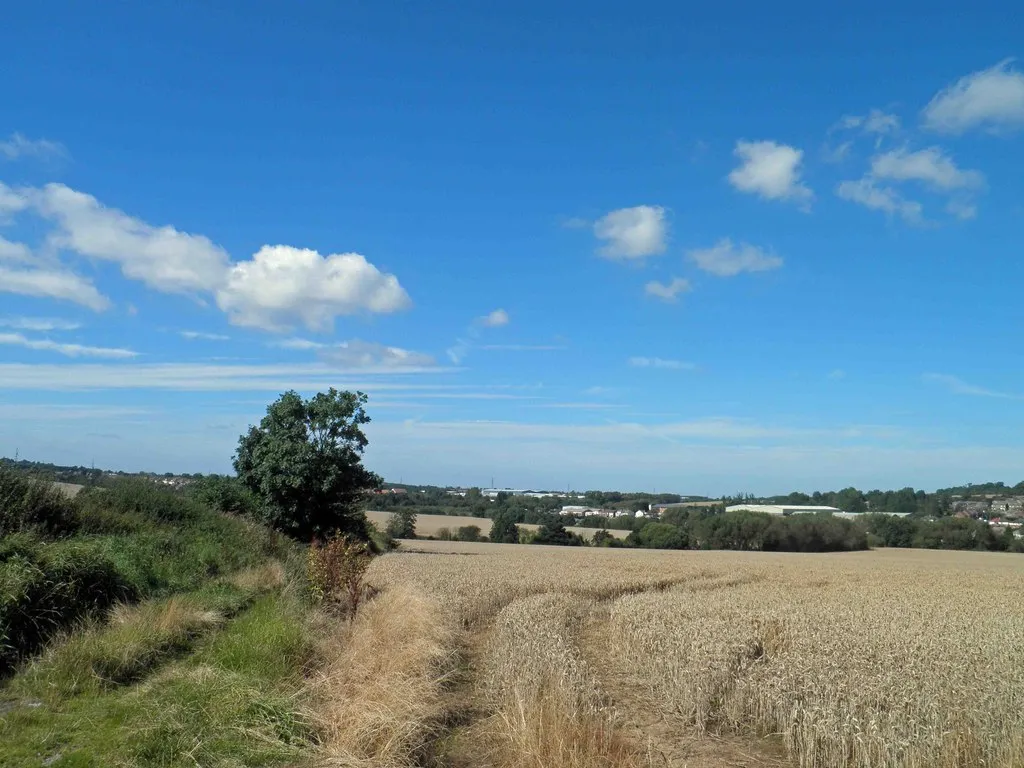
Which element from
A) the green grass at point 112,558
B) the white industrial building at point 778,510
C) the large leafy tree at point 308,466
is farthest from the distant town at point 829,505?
the green grass at point 112,558

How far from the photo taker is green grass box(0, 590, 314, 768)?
21.5 feet

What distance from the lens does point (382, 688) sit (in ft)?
26.5

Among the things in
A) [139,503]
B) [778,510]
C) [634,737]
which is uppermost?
[139,503]

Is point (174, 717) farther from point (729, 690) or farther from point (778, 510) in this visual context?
point (778, 510)

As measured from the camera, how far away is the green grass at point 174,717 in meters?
6.54

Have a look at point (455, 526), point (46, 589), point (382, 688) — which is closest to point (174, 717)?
point (382, 688)

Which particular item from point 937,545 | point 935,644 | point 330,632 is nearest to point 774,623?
point 935,644

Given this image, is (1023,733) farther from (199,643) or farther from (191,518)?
(191,518)

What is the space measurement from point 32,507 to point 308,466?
2289cm

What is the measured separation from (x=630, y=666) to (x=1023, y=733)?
6.28m

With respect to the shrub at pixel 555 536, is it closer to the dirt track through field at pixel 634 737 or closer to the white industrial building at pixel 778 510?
the white industrial building at pixel 778 510

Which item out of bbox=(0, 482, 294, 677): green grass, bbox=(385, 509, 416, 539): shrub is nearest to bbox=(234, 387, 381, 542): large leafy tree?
bbox=(0, 482, 294, 677): green grass

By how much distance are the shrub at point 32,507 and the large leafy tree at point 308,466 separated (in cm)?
2079

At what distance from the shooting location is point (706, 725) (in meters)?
9.08
